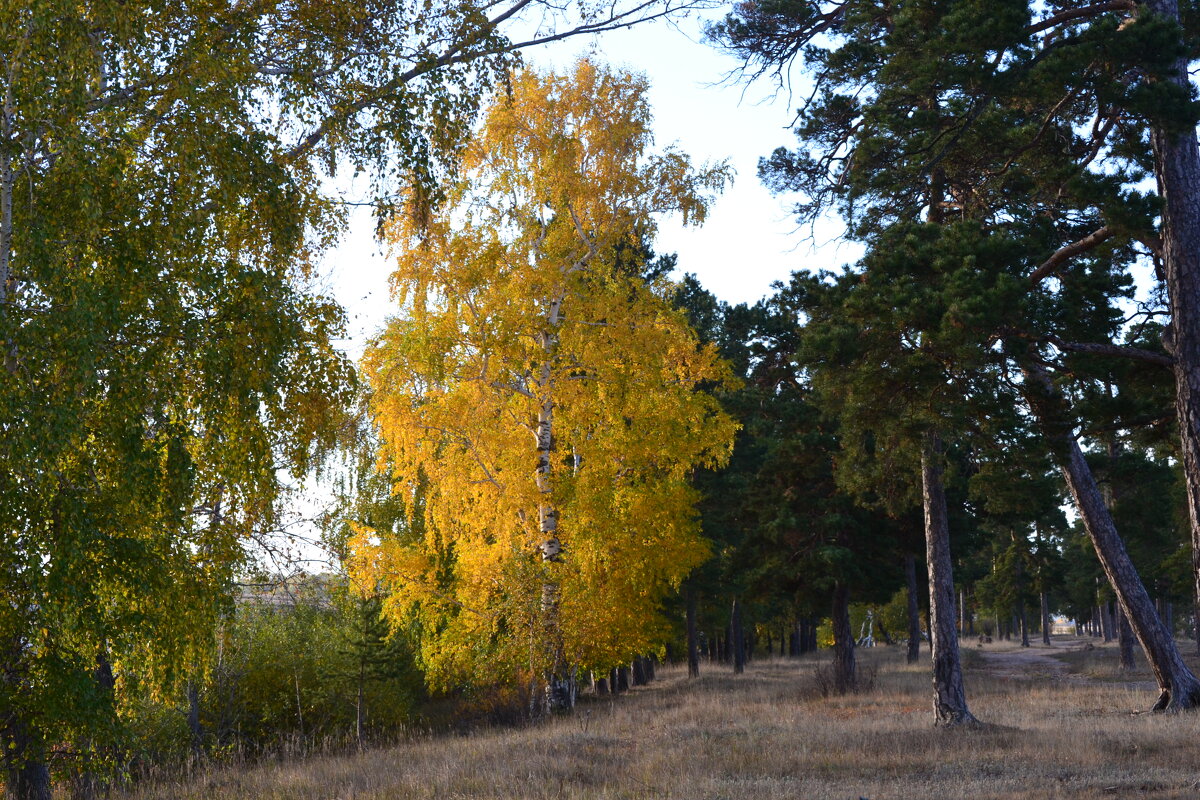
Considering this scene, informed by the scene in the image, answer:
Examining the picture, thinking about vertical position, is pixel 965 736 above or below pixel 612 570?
below

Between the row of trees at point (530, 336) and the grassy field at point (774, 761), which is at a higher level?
the row of trees at point (530, 336)

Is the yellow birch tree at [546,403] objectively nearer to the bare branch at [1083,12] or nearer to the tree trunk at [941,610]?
the tree trunk at [941,610]

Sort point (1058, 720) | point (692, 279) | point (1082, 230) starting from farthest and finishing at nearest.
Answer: point (692, 279)
point (1058, 720)
point (1082, 230)

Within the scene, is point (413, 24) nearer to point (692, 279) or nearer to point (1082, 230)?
point (1082, 230)

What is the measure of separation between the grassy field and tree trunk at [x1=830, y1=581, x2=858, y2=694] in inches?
163

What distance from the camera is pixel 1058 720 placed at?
50.5 ft

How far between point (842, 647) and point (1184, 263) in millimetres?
14140

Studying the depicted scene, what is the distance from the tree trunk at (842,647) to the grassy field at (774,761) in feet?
13.6

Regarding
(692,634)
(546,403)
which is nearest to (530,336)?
(546,403)

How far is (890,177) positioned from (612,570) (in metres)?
8.43

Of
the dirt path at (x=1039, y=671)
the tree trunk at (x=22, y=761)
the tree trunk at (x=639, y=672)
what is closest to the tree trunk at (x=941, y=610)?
the tree trunk at (x=22, y=761)

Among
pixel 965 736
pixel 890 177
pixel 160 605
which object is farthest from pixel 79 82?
pixel 965 736

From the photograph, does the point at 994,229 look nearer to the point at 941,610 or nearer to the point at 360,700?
the point at 941,610

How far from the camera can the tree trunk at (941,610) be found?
47.7ft
